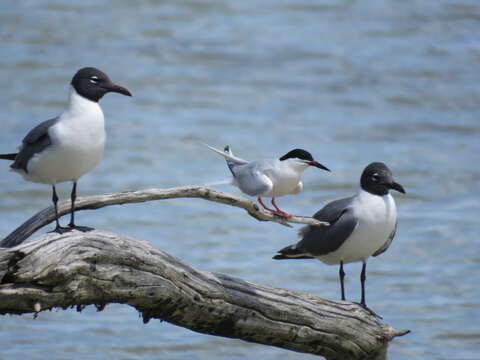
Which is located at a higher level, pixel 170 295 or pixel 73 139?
pixel 73 139

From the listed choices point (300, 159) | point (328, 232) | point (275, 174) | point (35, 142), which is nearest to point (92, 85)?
point (35, 142)

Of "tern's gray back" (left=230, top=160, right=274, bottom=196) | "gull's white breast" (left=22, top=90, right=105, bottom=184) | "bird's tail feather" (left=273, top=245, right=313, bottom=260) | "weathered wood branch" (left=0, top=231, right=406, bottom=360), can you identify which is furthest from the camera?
"bird's tail feather" (left=273, top=245, right=313, bottom=260)

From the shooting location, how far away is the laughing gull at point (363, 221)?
7102mm

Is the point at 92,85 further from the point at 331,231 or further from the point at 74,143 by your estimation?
the point at 331,231

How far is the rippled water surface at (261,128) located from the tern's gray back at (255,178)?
4.05 m

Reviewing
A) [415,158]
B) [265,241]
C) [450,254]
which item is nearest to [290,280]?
[265,241]

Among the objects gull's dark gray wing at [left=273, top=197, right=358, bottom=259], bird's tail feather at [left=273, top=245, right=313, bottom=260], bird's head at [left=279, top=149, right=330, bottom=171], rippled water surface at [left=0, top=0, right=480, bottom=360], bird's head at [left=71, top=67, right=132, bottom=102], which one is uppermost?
bird's head at [left=71, top=67, right=132, bottom=102]

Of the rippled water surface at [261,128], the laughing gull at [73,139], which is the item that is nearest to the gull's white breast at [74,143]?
the laughing gull at [73,139]

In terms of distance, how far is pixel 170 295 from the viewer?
247 inches

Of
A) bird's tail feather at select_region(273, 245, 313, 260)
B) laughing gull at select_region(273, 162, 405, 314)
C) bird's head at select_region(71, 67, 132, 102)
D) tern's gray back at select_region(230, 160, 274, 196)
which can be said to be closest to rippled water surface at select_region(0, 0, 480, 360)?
bird's tail feather at select_region(273, 245, 313, 260)

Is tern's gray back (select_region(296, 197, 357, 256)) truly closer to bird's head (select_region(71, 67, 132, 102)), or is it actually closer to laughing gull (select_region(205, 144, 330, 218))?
laughing gull (select_region(205, 144, 330, 218))

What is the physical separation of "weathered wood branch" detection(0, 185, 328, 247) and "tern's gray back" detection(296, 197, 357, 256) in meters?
0.39

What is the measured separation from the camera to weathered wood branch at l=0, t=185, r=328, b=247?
624cm

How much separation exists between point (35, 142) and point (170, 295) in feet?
4.41
